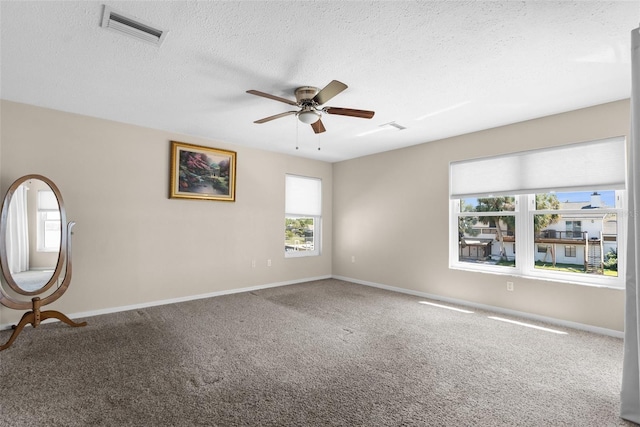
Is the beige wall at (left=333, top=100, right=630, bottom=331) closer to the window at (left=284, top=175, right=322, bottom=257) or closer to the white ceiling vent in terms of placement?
the window at (left=284, top=175, right=322, bottom=257)

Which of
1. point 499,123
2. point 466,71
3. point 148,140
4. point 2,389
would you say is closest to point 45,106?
point 148,140

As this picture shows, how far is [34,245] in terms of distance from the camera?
3.31 m

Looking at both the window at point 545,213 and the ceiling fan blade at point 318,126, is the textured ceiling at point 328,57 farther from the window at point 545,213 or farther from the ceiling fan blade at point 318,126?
the window at point 545,213

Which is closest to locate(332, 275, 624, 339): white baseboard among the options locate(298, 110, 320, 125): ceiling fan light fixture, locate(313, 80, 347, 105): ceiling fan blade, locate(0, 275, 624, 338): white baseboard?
locate(0, 275, 624, 338): white baseboard

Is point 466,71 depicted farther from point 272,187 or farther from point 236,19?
point 272,187

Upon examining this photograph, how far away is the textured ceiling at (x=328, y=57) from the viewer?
1.94m

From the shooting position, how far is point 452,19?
1996 mm

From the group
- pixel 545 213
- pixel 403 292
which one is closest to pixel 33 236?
pixel 403 292

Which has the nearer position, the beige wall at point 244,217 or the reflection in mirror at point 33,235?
the reflection in mirror at point 33,235

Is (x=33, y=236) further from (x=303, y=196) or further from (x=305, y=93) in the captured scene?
(x=303, y=196)

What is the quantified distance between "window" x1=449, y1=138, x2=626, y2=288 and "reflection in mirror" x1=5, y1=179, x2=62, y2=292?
509 cm

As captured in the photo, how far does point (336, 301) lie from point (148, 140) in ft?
11.6

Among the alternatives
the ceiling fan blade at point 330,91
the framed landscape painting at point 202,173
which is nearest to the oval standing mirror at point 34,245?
the framed landscape painting at point 202,173

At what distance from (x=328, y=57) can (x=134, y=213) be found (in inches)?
132
